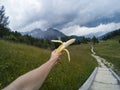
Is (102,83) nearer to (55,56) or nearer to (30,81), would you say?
(55,56)

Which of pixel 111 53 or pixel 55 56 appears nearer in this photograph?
pixel 55 56

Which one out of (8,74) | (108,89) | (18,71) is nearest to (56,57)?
(8,74)

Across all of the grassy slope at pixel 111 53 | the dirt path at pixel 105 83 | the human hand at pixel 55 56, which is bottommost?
the grassy slope at pixel 111 53

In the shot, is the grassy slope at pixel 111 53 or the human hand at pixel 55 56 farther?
the grassy slope at pixel 111 53

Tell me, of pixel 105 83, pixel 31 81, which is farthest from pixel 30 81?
pixel 105 83

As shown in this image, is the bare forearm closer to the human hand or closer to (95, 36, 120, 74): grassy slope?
the human hand

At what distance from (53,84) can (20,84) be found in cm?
759

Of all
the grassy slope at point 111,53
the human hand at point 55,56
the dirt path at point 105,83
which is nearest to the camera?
the human hand at point 55,56

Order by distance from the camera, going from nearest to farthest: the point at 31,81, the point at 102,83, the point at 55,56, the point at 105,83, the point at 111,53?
the point at 31,81 < the point at 55,56 < the point at 102,83 < the point at 105,83 < the point at 111,53

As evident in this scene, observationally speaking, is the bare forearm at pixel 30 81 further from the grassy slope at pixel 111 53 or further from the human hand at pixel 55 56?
the grassy slope at pixel 111 53

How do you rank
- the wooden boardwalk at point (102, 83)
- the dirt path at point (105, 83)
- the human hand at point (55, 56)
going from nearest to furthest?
1. the human hand at point (55, 56)
2. the wooden boardwalk at point (102, 83)
3. the dirt path at point (105, 83)

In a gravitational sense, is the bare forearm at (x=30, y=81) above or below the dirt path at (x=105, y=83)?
above

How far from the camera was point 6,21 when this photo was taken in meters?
115

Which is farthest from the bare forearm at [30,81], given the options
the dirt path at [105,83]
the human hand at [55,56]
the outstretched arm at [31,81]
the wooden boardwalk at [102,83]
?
the dirt path at [105,83]
